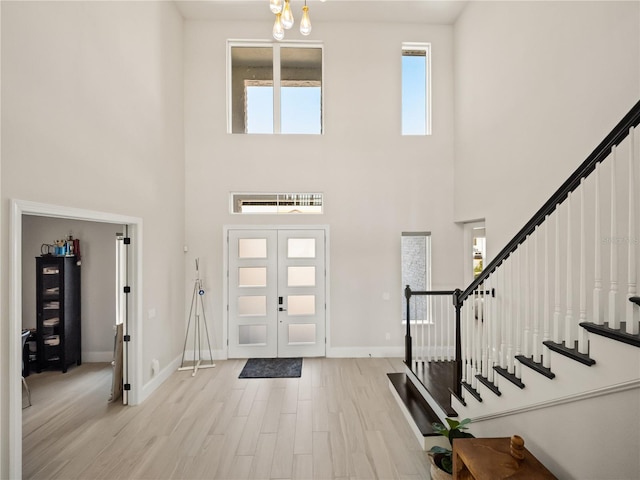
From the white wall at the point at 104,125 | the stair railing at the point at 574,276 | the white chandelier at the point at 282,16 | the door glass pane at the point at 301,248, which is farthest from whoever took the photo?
the door glass pane at the point at 301,248

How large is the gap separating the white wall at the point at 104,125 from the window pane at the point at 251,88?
0.94m

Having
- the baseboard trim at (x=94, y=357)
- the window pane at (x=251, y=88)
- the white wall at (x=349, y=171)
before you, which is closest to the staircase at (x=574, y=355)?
the white wall at (x=349, y=171)

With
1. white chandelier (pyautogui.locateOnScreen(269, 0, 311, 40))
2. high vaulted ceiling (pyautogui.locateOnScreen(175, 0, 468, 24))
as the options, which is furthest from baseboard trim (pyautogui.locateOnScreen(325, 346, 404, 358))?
high vaulted ceiling (pyautogui.locateOnScreen(175, 0, 468, 24))

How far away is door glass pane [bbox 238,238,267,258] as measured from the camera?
5.40 meters

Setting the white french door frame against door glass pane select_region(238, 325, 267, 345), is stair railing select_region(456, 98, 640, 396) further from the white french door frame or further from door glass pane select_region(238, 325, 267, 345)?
door glass pane select_region(238, 325, 267, 345)

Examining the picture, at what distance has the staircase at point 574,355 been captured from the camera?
145 centimetres

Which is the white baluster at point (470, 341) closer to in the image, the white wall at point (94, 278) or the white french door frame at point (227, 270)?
the white french door frame at point (227, 270)

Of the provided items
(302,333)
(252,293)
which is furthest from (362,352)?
(252,293)

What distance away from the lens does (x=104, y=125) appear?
325 centimetres

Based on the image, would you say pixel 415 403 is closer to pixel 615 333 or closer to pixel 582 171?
pixel 615 333

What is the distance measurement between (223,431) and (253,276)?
8.54 feet

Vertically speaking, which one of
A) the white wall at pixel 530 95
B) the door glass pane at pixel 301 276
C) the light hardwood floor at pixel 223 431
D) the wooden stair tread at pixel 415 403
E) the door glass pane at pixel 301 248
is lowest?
the light hardwood floor at pixel 223 431

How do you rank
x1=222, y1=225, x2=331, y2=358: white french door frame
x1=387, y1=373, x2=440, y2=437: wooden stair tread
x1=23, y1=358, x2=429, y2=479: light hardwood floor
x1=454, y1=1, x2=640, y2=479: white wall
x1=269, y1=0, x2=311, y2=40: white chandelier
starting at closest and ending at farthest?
x1=454, y1=1, x2=640, y2=479: white wall → x1=23, y1=358, x2=429, y2=479: light hardwood floor → x1=269, y1=0, x2=311, y2=40: white chandelier → x1=387, y1=373, x2=440, y2=437: wooden stair tread → x1=222, y1=225, x2=331, y2=358: white french door frame

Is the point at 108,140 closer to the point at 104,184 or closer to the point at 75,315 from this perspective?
the point at 104,184
